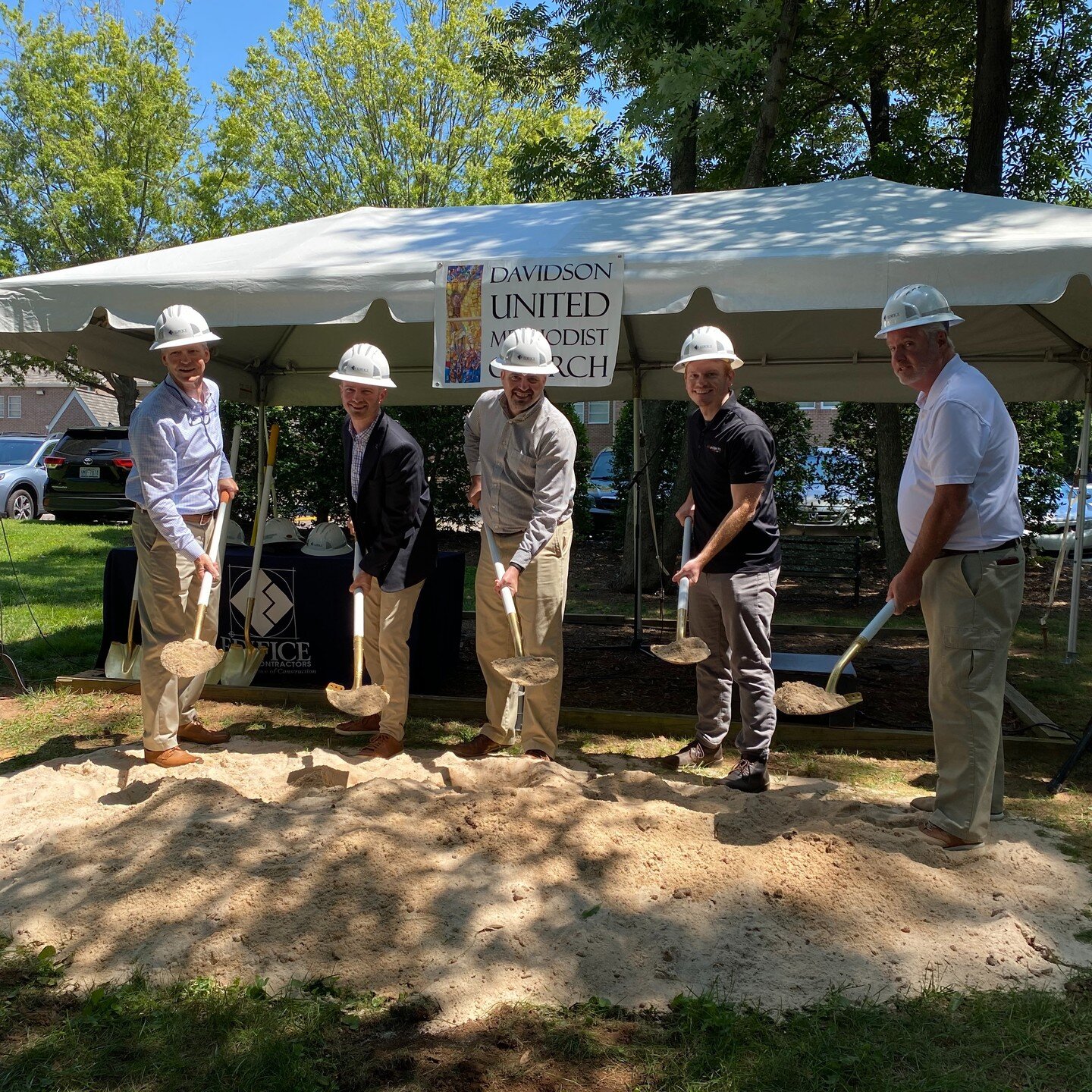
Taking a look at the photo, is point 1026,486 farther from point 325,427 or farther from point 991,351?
point 325,427

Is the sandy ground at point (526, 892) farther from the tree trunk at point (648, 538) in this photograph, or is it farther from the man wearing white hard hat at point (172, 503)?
the tree trunk at point (648, 538)

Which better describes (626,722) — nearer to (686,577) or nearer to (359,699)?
(686,577)

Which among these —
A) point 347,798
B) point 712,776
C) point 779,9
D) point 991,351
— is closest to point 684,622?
point 712,776

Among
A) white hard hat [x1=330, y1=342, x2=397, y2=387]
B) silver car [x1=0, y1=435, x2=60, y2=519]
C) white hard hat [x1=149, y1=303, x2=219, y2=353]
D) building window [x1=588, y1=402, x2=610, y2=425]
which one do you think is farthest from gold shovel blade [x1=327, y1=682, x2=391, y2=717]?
building window [x1=588, y1=402, x2=610, y2=425]

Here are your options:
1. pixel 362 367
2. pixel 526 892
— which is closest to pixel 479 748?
pixel 526 892

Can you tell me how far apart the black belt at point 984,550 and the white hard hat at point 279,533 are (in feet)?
14.6

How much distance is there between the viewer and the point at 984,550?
3.50m

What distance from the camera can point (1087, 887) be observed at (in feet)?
11.3

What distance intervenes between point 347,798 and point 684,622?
5.24ft

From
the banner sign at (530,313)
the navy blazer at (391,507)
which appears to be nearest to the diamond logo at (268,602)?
the navy blazer at (391,507)

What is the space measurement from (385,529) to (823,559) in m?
6.93

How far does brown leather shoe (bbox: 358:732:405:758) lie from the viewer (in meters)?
4.89

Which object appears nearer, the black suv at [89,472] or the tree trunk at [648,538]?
the tree trunk at [648,538]

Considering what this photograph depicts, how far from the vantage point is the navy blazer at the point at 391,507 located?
4.75 metres
